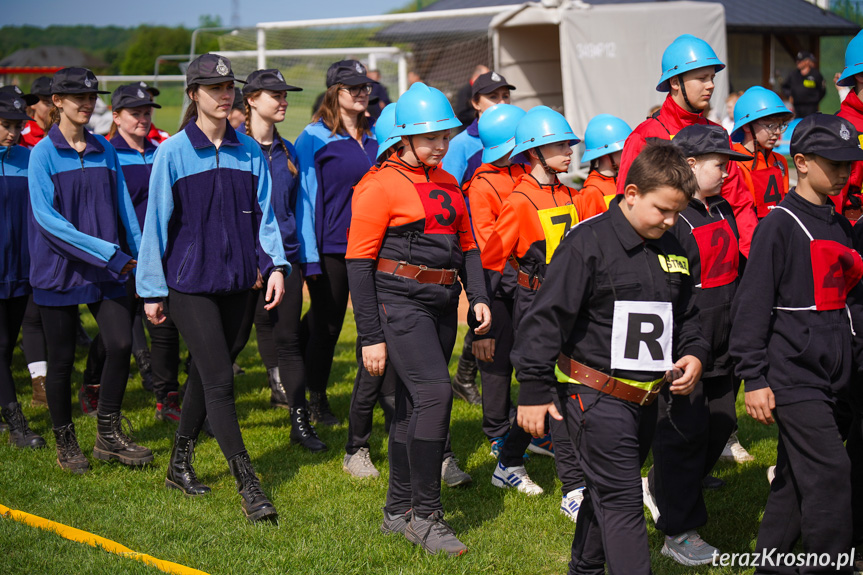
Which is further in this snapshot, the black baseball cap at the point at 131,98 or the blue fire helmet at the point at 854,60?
the black baseball cap at the point at 131,98

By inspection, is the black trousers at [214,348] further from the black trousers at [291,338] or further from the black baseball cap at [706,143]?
the black baseball cap at [706,143]

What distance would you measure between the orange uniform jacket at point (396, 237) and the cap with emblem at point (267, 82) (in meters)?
1.75

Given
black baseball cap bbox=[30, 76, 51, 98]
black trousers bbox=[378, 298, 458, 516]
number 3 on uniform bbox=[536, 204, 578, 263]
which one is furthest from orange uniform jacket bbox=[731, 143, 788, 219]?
black baseball cap bbox=[30, 76, 51, 98]

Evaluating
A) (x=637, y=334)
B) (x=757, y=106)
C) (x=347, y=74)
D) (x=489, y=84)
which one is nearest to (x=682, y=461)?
(x=637, y=334)

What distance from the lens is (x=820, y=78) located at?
1753 cm

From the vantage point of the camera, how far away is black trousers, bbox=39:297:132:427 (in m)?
5.63

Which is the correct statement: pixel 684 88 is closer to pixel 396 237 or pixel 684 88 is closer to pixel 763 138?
pixel 763 138

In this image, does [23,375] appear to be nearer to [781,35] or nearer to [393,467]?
[393,467]

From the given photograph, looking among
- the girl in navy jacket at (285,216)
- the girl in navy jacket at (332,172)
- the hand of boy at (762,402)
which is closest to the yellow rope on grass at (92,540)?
the girl in navy jacket at (285,216)

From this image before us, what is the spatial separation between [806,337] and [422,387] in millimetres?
1793

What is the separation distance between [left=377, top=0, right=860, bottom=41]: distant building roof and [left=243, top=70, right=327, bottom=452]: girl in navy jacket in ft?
46.8

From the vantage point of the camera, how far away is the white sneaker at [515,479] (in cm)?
532

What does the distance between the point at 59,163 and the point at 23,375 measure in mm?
3361

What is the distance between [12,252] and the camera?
6.29 metres
